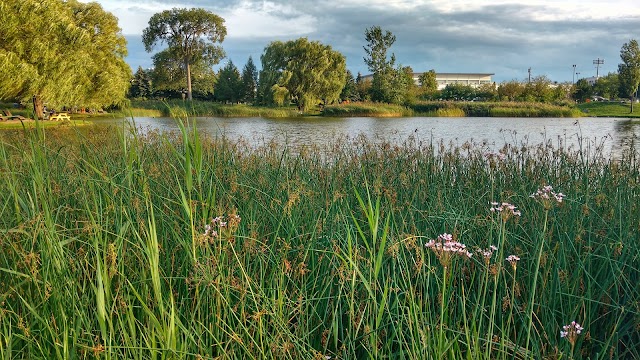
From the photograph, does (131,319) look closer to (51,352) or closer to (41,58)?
(51,352)

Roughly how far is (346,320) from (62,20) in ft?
69.1

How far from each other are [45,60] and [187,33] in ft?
95.2

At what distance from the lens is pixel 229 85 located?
162 ft

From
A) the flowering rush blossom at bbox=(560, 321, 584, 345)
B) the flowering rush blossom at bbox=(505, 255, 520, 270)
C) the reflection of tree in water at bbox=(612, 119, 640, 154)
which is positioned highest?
the flowering rush blossom at bbox=(505, 255, 520, 270)

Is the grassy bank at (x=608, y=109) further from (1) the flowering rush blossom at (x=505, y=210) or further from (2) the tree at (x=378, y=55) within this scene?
(1) the flowering rush blossom at (x=505, y=210)

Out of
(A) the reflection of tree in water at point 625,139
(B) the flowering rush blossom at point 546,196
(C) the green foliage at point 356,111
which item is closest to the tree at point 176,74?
(C) the green foliage at point 356,111

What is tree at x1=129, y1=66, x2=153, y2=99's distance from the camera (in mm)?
48000

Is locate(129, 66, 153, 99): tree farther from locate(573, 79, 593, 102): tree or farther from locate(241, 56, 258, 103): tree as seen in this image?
locate(573, 79, 593, 102): tree

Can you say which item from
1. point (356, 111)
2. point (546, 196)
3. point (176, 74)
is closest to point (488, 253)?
point (546, 196)

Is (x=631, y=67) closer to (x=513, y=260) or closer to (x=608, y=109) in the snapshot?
(x=608, y=109)

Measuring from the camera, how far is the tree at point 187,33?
43.9 metres

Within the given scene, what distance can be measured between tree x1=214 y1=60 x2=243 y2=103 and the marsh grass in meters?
47.0

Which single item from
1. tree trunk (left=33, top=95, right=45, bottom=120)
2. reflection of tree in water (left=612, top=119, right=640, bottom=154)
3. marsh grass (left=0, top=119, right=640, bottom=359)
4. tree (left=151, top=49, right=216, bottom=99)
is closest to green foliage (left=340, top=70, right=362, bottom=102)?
tree (left=151, top=49, right=216, bottom=99)

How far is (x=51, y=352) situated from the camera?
1693 mm
